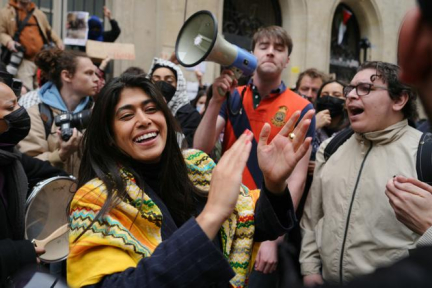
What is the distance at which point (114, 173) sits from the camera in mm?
2025

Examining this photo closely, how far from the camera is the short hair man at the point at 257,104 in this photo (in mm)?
3268

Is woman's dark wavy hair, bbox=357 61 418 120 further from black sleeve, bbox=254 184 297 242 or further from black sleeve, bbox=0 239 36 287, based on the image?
black sleeve, bbox=0 239 36 287

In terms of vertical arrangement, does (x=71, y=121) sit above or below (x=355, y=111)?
below

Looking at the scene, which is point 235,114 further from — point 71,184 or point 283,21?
point 283,21

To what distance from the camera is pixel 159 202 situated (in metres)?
2.11

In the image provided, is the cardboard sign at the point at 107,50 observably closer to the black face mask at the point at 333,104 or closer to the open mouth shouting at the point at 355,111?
the black face mask at the point at 333,104

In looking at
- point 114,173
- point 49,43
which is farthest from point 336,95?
point 49,43

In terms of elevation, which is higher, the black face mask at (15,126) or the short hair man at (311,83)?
the short hair man at (311,83)

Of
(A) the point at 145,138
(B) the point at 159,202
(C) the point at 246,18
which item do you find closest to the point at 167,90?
(A) the point at 145,138

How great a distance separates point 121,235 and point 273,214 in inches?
27.8

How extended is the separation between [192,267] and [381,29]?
14046mm

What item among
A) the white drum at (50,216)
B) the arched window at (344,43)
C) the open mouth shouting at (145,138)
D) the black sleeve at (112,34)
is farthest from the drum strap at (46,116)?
the arched window at (344,43)

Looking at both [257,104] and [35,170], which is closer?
[35,170]

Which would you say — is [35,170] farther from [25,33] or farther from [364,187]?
[25,33]
